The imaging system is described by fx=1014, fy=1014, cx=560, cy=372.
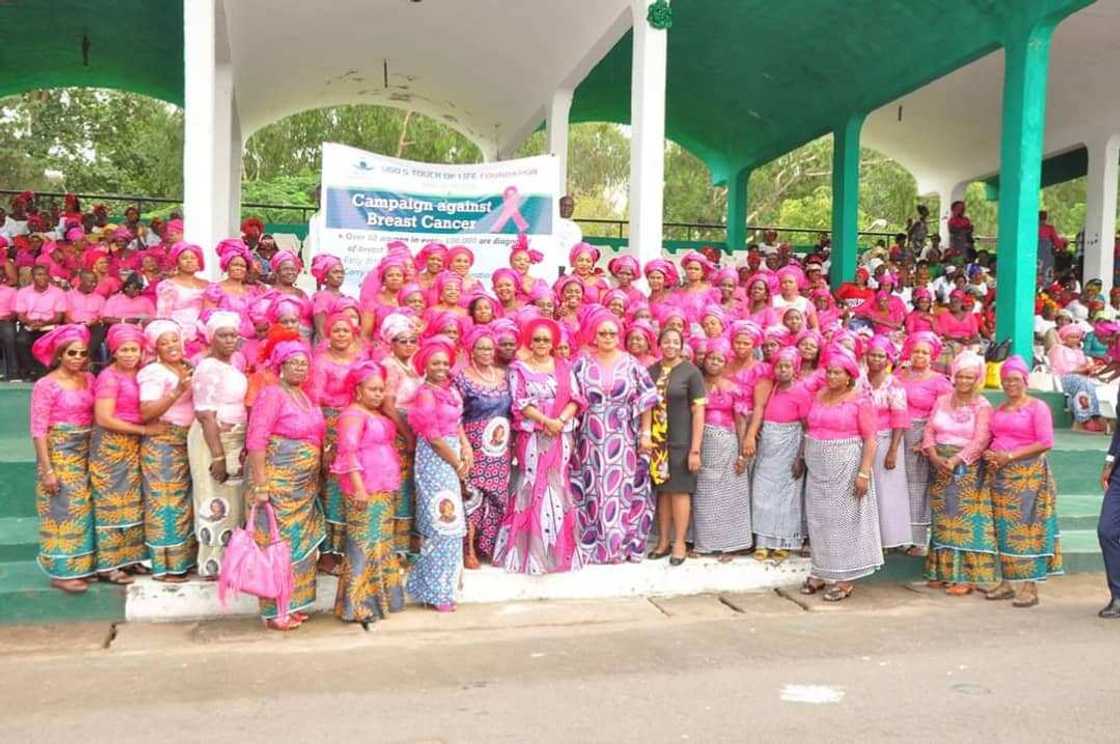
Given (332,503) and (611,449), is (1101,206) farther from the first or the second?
(332,503)

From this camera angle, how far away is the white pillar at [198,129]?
7469mm

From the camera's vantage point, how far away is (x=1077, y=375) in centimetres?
923

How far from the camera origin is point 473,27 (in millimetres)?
11281

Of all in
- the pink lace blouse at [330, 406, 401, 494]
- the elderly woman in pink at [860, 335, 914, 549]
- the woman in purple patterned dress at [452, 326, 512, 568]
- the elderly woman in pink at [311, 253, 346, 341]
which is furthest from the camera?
the elderly woman in pink at [311, 253, 346, 341]

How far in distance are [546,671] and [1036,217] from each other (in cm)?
728

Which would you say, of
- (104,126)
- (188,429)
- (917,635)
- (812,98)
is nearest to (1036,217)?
(812,98)

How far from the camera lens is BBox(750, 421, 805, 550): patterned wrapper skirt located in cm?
599

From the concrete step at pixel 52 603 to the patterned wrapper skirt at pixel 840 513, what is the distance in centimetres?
379

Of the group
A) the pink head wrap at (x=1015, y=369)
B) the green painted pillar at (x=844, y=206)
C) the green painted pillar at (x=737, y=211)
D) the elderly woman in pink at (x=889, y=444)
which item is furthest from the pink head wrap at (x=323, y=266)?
the green painted pillar at (x=737, y=211)

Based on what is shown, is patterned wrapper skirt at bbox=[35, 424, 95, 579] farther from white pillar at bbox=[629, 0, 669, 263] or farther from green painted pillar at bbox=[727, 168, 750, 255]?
green painted pillar at bbox=[727, 168, 750, 255]

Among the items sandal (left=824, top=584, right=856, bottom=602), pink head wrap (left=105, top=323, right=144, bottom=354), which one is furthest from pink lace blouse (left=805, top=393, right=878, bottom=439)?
pink head wrap (left=105, top=323, right=144, bottom=354)

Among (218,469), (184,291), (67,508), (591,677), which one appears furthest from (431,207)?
(591,677)

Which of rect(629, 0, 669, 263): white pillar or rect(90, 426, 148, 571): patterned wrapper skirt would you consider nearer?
rect(90, 426, 148, 571): patterned wrapper skirt

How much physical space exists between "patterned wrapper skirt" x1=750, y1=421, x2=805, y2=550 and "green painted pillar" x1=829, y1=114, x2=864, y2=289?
899cm
